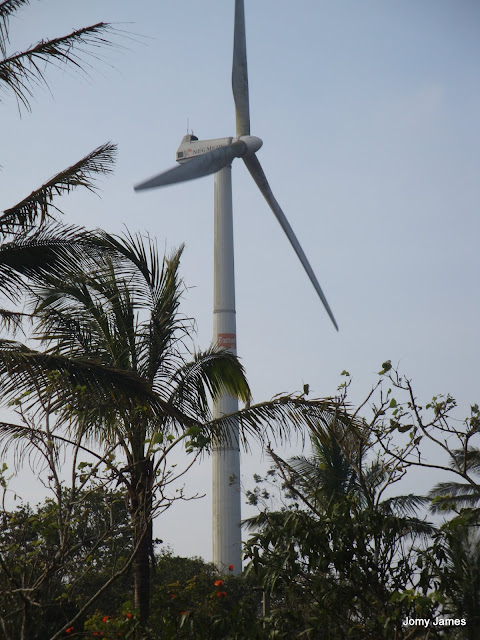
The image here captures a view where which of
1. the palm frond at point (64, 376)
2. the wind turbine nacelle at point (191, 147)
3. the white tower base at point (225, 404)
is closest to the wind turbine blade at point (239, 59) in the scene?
the wind turbine nacelle at point (191, 147)

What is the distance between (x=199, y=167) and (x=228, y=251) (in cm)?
454

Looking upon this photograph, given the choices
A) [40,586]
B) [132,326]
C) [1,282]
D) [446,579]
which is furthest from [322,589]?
[132,326]

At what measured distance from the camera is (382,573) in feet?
27.6

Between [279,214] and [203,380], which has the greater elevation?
[279,214]

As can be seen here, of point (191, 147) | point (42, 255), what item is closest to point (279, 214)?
point (191, 147)

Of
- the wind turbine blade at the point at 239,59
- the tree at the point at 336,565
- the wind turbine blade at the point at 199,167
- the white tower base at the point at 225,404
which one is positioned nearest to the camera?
the tree at the point at 336,565

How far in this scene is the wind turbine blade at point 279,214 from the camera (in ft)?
95.0

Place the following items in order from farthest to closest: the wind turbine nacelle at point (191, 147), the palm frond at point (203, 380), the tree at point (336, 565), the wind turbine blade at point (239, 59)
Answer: the wind turbine nacelle at point (191, 147), the wind turbine blade at point (239, 59), the palm frond at point (203, 380), the tree at point (336, 565)

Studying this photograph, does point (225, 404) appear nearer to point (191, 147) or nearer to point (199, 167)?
point (199, 167)

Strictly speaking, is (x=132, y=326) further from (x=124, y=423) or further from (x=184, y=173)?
(x=184, y=173)

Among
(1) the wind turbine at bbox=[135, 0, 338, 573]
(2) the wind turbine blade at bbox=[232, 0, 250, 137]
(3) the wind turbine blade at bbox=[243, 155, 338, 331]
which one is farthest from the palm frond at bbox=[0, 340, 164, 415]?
(2) the wind turbine blade at bbox=[232, 0, 250, 137]

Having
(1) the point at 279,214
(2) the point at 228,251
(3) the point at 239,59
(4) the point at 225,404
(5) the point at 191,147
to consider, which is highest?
(5) the point at 191,147

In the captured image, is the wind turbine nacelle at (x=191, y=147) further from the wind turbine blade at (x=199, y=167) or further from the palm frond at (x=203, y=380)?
the palm frond at (x=203, y=380)

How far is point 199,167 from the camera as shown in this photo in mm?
26844
